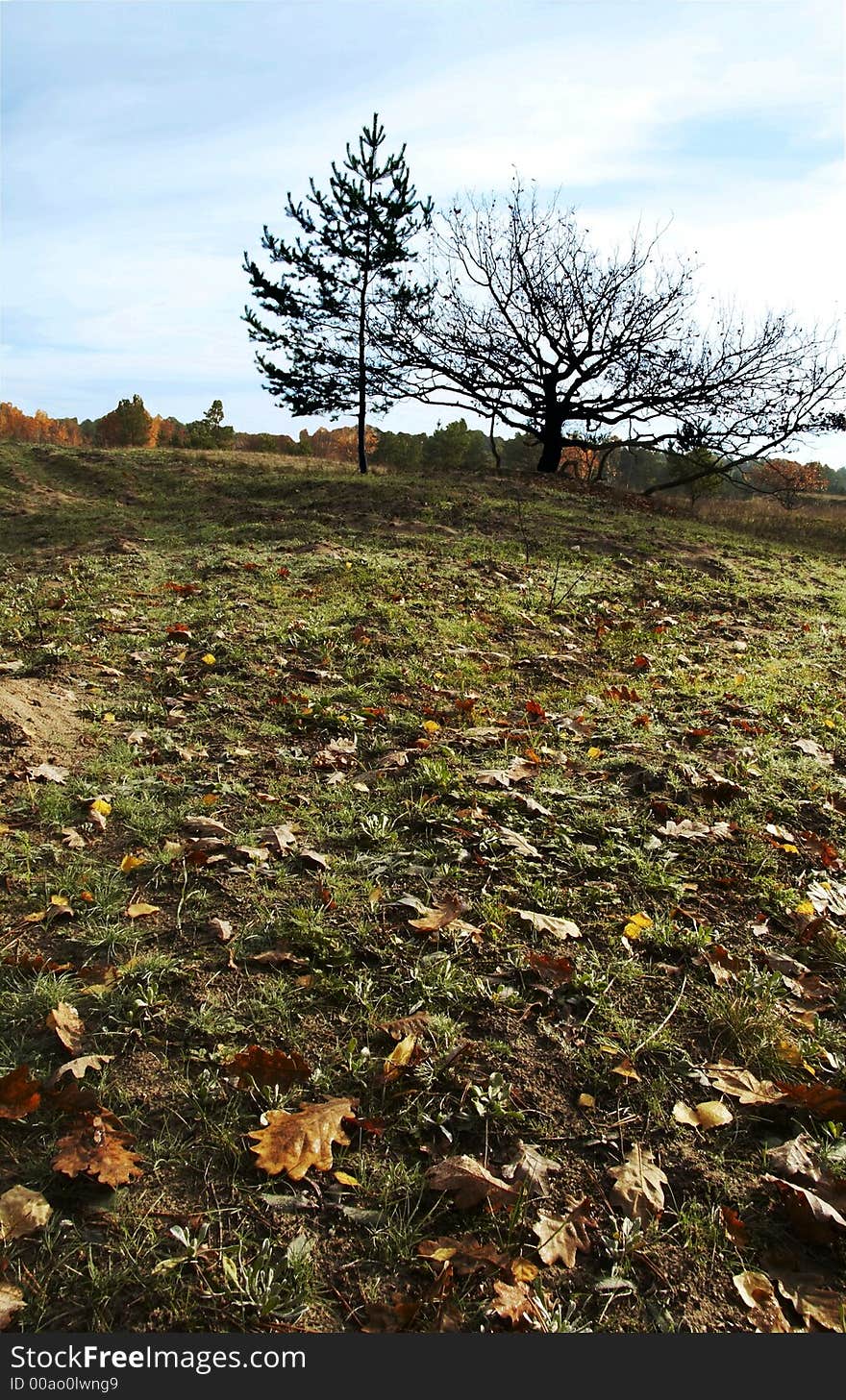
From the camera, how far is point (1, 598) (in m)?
7.88

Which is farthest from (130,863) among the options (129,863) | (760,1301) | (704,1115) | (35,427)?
(35,427)

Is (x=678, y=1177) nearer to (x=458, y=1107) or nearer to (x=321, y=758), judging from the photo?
(x=458, y=1107)

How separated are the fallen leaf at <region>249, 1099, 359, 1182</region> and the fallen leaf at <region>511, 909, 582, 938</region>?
3.48 feet

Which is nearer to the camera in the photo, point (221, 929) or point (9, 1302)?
point (9, 1302)

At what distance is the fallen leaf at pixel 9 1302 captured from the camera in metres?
1.83

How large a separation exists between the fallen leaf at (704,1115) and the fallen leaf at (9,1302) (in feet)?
5.92

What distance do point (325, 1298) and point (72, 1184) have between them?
30.0 inches

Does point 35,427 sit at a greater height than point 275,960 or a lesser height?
greater

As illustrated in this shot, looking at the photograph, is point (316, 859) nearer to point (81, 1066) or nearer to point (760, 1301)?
point (81, 1066)

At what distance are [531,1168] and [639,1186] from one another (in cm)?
30

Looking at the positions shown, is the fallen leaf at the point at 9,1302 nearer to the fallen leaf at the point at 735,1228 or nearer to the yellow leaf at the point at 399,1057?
the yellow leaf at the point at 399,1057

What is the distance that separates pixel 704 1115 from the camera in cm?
243

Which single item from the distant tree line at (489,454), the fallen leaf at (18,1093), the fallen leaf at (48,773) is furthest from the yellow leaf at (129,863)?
the distant tree line at (489,454)

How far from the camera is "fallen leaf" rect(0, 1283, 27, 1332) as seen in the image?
183cm
